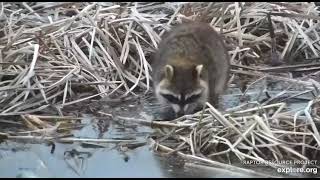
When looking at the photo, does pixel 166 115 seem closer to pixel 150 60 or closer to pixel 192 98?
pixel 192 98

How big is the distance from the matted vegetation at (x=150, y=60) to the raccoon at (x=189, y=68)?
27cm

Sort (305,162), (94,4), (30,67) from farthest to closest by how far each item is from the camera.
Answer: (94,4), (30,67), (305,162)

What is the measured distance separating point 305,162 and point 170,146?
1.00 metres

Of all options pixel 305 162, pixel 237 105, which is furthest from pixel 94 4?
pixel 305 162

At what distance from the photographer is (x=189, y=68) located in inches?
238

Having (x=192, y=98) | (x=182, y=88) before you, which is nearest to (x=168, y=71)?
(x=182, y=88)

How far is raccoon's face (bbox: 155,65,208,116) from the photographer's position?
5.91 m

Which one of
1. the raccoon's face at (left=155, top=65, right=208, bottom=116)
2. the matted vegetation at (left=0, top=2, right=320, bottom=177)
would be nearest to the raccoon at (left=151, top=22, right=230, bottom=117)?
the raccoon's face at (left=155, top=65, right=208, bottom=116)

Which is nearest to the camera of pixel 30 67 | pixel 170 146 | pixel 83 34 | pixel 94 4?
pixel 170 146

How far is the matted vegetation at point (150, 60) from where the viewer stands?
5.21 metres

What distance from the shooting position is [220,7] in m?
7.85

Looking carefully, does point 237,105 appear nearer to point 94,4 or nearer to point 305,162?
point 305,162

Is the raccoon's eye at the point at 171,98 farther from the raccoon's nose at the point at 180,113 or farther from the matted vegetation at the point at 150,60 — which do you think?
the matted vegetation at the point at 150,60

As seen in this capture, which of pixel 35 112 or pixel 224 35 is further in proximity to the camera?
pixel 224 35
